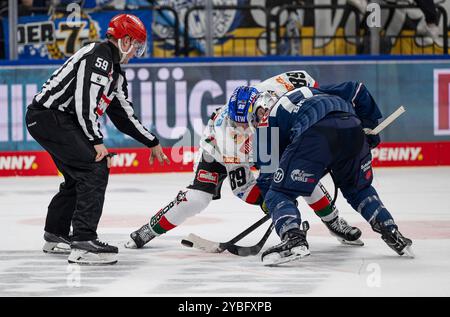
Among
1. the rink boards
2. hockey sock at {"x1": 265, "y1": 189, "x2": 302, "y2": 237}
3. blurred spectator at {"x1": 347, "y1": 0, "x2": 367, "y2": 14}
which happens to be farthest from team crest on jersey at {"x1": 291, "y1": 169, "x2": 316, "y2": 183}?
blurred spectator at {"x1": 347, "y1": 0, "x2": 367, "y2": 14}

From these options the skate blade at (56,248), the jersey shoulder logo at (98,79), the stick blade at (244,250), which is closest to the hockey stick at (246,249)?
the stick blade at (244,250)

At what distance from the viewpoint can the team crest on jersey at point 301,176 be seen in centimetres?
690

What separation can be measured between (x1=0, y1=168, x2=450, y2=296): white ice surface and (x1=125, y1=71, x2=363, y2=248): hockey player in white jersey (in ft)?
0.46

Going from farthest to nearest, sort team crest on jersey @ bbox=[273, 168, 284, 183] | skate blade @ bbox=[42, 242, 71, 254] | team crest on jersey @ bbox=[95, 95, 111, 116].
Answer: skate blade @ bbox=[42, 242, 71, 254] → team crest on jersey @ bbox=[95, 95, 111, 116] → team crest on jersey @ bbox=[273, 168, 284, 183]

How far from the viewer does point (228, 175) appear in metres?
7.66

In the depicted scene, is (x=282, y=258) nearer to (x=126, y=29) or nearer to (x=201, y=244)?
(x=201, y=244)

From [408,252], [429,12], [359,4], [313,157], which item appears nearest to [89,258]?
[313,157]

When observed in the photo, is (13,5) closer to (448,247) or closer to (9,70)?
(9,70)

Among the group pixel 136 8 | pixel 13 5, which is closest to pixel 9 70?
pixel 13 5

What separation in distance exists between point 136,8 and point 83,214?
631 cm

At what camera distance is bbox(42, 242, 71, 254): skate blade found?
7.66 meters

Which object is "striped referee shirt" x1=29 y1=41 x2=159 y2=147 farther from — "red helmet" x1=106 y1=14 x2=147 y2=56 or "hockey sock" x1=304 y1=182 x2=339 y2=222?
"hockey sock" x1=304 y1=182 x2=339 y2=222

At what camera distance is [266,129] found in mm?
7148

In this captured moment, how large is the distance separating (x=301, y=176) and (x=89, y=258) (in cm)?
140
